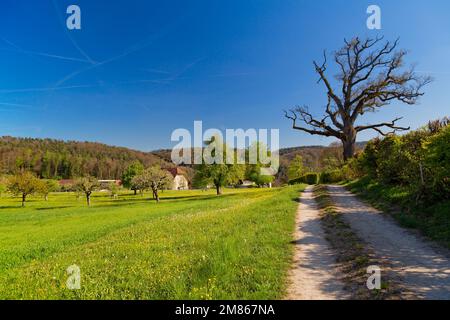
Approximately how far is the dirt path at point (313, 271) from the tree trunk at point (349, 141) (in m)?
27.7

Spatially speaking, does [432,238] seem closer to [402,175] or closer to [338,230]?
[338,230]

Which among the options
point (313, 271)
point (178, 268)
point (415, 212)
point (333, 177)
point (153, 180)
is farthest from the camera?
point (153, 180)

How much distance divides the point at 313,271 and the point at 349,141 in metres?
32.7

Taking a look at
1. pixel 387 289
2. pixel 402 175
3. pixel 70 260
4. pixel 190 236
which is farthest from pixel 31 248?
pixel 402 175

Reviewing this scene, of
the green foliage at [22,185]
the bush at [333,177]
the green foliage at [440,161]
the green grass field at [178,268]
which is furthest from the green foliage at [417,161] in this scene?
the green foliage at [22,185]

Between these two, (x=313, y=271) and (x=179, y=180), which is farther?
(x=179, y=180)

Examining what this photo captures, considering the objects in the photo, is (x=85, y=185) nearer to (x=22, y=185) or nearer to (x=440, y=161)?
(x=22, y=185)

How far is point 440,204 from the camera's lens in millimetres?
12555

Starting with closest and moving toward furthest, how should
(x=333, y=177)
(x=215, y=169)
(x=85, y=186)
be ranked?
(x=333, y=177) → (x=215, y=169) → (x=85, y=186)

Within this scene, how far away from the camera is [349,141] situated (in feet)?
121

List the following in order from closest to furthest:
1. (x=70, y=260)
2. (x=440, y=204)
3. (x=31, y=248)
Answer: (x=70, y=260) → (x=440, y=204) → (x=31, y=248)

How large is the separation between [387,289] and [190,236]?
8.48m

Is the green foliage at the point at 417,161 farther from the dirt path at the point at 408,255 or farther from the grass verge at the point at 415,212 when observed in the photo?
the dirt path at the point at 408,255

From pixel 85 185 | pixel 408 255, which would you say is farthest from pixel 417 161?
pixel 85 185
